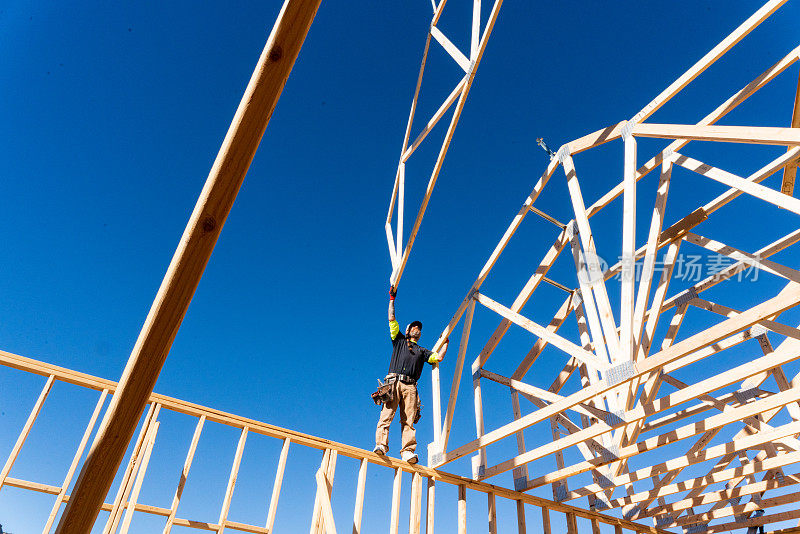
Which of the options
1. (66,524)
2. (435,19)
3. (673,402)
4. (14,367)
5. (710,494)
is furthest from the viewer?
(710,494)

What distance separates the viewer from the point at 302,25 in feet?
5.93

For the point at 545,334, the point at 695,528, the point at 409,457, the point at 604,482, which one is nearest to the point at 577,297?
the point at 545,334

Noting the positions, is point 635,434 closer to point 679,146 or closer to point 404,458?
point 404,458

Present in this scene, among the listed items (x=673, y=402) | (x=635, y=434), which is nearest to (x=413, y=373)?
(x=635, y=434)

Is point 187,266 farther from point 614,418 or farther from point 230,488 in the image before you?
point 614,418

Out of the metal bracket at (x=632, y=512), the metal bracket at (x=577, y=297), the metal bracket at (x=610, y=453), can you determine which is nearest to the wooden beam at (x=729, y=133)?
the metal bracket at (x=577, y=297)

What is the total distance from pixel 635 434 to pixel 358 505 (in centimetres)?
325

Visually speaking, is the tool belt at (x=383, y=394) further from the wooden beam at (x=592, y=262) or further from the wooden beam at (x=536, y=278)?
the wooden beam at (x=592, y=262)

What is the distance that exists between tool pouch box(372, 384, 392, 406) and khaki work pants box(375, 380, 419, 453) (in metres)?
0.06

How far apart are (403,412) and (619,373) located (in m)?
3.26

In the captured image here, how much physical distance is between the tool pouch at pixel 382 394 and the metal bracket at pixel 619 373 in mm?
3094

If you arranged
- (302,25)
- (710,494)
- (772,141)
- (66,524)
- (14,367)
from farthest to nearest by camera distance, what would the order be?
(710,494) < (14,367) < (772,141) < (302,25) < (66,524)

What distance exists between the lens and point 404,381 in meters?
7.21

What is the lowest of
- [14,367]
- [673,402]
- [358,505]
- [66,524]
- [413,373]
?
[66,524]
